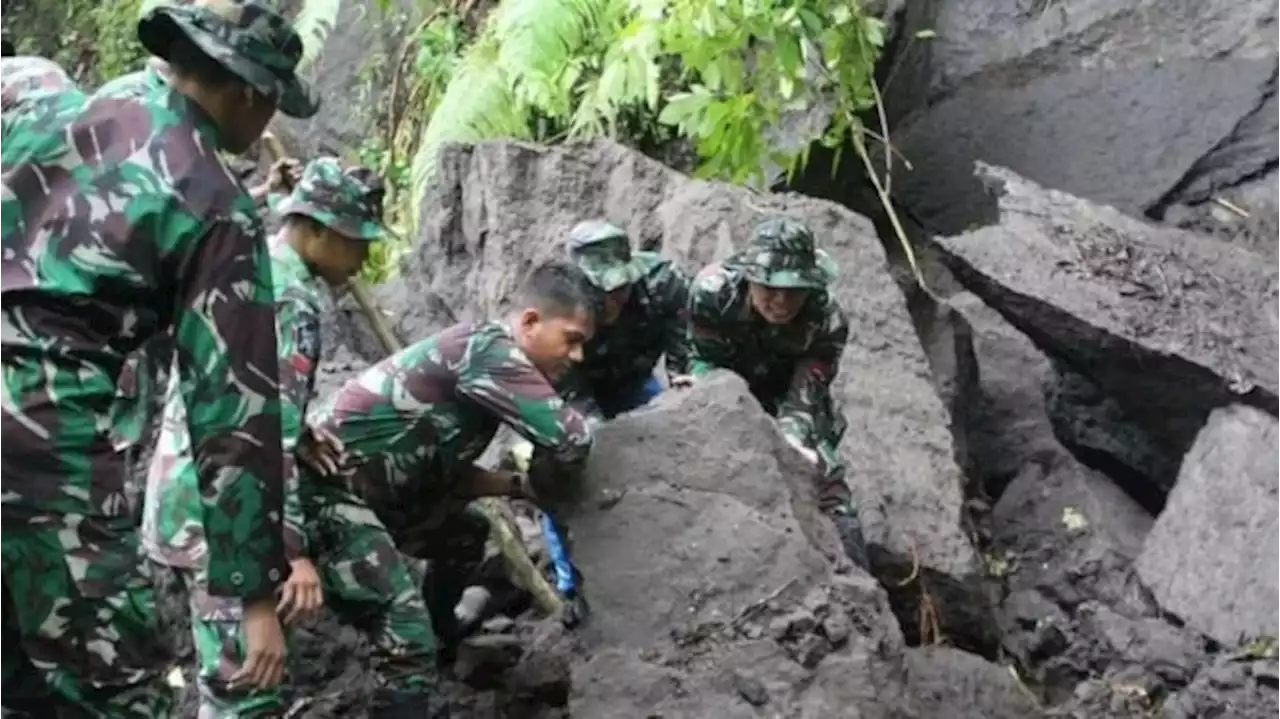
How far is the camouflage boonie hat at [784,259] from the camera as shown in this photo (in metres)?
5.56

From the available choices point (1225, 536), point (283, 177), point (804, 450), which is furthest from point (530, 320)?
point (1225, 536)

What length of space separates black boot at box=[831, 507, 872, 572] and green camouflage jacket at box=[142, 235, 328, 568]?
6.28 ft

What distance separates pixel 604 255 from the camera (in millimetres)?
5645

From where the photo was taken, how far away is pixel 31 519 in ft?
9.78

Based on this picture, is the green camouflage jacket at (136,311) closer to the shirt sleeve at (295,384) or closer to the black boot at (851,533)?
the shirt sleeve at (295,384)

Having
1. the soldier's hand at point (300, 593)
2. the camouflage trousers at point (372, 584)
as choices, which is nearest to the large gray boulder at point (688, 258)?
the camouflage trousers at point (372, 584)

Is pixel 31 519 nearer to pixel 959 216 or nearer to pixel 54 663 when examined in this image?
pixel 54 663

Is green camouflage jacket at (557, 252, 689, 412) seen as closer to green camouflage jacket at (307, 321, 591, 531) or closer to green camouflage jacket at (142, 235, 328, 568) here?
green camouflage jacket at (307, 321, 591, 531)

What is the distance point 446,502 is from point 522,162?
3.12 m

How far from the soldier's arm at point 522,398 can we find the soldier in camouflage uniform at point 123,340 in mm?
1313

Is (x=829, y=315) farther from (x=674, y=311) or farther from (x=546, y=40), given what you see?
(x=546, y=40)

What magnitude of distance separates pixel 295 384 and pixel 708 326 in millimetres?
2024

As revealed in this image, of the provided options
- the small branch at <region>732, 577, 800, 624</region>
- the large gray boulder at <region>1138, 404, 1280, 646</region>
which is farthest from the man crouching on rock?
the large gray boulder at <region>1138, 404, 1280, 646</region>

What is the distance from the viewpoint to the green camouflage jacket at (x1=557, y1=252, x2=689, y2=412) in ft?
19.6
